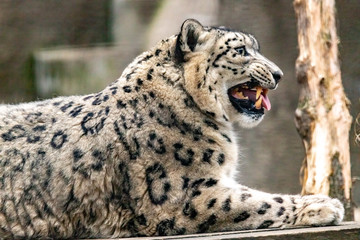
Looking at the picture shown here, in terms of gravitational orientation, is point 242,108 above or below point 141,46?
below

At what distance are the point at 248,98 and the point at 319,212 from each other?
1.03 m

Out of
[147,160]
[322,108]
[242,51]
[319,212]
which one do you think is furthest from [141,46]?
[319,212]

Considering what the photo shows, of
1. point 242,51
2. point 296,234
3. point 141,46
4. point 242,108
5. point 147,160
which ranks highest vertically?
point 242,51

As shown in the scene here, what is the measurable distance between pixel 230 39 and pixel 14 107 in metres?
1.56

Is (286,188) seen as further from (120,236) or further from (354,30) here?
(120,236)

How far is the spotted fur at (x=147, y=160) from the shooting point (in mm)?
4859

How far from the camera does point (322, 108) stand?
755cm

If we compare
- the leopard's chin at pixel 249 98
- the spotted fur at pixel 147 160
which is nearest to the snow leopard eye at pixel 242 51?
the spotted fur at pixel 147 160

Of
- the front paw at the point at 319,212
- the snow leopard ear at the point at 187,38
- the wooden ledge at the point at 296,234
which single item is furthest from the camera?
the snow leopard ear at the point at 187,38

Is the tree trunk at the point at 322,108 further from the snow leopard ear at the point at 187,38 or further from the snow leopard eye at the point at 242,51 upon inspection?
the snow leopard ear at the point at 187,38

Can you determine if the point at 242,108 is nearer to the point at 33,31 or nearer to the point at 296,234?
the point at 296,234

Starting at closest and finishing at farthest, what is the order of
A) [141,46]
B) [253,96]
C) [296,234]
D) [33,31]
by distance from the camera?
1. [296,234]
2. [253,96]
3. [141,46]
4. [33,31]

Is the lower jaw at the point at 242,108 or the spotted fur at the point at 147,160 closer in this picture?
the spotted fur at the point at 147,160

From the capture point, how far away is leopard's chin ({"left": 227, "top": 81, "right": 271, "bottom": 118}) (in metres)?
5.39
